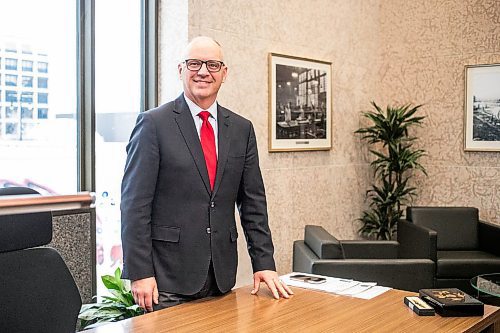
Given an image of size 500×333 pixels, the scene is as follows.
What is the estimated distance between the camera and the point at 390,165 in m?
5.97

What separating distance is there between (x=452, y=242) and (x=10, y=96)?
384 centimetres

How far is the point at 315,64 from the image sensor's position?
218 inches

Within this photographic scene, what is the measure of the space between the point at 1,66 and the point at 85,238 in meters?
1.13

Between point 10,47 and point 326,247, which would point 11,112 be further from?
point 326,247

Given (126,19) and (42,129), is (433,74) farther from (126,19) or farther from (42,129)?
(42,129)

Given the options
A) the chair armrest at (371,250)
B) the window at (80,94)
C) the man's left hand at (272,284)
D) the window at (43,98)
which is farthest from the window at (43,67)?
the chair armrest at (371,250)

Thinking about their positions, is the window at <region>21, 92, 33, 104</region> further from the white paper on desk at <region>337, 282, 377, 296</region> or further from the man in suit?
the white paper on desk at <region>337, 282, 377, 296</region>

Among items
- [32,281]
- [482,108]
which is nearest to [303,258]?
[482,108]

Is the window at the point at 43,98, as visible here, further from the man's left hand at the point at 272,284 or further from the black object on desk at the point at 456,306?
the black object on desk at the point at 456,306

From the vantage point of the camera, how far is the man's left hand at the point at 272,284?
2.40 meters

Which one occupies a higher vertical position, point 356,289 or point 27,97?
point 27,97

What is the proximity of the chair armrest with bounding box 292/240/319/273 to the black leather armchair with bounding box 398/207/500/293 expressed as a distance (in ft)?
3.55

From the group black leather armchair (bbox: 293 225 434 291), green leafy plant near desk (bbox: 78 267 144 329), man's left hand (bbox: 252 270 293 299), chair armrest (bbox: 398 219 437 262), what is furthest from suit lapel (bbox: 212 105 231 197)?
chair armrest (bbox: 398 219 437 262)

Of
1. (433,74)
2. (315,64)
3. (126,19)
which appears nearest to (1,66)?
(126,19)
